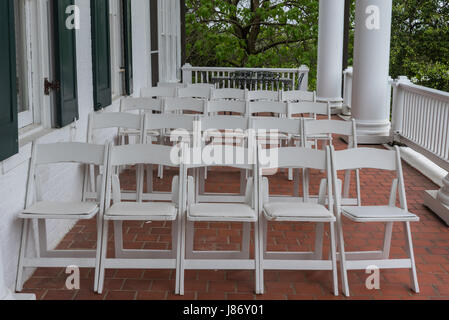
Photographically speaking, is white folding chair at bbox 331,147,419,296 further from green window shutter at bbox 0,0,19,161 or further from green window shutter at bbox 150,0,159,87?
green window shutter at bbox 150,0,159,87

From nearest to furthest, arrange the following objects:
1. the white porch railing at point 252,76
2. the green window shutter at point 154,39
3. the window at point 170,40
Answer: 1. the green window shutter at point 154,39
2. the window at point 170,40
3. the white porch railing at point 252,76

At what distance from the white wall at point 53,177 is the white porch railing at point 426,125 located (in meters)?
3.30

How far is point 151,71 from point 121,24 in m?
2.33

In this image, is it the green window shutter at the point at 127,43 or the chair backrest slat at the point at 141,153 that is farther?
the green window shutter at the point at 127,43

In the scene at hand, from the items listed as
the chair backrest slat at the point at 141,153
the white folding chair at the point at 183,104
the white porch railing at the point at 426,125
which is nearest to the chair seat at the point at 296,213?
the chair backrest slat at the point at 141,153

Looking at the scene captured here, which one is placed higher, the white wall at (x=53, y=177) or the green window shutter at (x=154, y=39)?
the green window shutter at (x=154, y=39)

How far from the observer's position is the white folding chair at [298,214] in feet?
13.2

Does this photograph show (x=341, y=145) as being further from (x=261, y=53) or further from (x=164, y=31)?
(x=261, y=53)

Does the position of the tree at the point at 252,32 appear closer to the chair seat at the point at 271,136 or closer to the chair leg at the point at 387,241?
the chair seat at the point at 271,136

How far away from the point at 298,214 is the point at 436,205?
2510mm

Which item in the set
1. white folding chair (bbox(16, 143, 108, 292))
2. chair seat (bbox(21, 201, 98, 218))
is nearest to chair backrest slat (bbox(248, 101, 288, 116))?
white folding chair (bbox(16, 143, 108, 292))


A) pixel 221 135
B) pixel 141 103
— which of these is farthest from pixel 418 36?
pixel 221 135

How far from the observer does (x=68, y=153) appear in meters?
4.36

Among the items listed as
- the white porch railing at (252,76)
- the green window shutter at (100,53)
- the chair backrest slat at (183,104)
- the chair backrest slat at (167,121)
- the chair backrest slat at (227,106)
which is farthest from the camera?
the white porch railing at (252,76)
